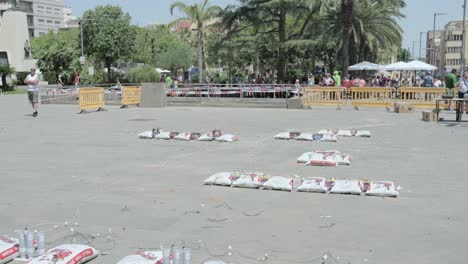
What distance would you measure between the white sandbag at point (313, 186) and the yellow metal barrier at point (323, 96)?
58.3 ft

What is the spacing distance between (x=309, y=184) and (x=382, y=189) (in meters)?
1.09

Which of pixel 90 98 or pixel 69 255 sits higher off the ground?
pixel 90 98

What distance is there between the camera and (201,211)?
7.09m

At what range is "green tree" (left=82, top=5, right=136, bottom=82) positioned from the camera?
5550cm

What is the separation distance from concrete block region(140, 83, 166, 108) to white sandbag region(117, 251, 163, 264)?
22.2 meters

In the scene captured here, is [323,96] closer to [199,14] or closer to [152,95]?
[152,95]

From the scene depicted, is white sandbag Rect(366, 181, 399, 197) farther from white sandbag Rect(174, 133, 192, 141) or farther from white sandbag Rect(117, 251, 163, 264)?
white sandbag Rect(174, 133, 192, 141)

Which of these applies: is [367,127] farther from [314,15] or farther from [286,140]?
[314,15]

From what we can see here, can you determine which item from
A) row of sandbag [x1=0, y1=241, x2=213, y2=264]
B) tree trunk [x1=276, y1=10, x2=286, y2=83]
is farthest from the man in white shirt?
tree trunk [x1=276, y1=10, x2=286, y2=83]

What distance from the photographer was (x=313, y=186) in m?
8.15

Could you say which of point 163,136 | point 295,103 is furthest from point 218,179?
point 295,103

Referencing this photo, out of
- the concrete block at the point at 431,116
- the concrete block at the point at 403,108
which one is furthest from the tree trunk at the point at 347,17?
the concrete block at the point at 431,116

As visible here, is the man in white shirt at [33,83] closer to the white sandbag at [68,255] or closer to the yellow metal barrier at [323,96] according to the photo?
the yellow metal barrier at [323,96]

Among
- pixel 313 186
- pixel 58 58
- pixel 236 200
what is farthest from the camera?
pixel 58 58
